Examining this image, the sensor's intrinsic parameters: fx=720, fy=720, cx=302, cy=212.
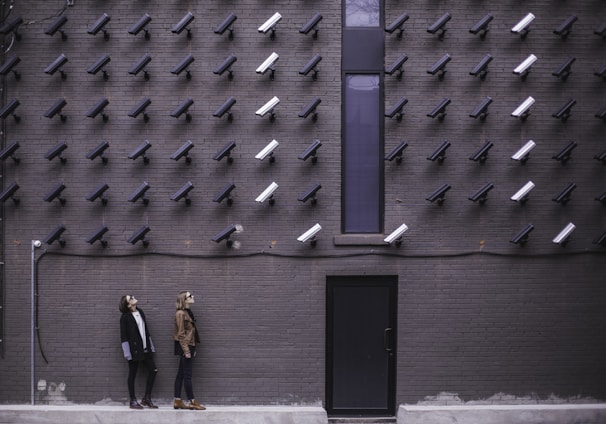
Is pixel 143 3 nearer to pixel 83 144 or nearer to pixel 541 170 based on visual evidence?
pixel 83 144

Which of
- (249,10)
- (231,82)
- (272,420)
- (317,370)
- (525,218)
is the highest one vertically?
(249,10)

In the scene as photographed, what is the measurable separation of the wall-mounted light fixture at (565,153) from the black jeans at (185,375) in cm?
632

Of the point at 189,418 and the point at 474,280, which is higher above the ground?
the point at 474,280

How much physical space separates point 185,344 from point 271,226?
2196mm

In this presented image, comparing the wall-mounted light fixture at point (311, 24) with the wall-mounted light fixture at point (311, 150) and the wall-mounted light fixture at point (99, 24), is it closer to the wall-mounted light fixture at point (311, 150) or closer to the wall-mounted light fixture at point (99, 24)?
the wall-mounted light fixture at point (311, 150)

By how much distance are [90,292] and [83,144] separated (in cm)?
229

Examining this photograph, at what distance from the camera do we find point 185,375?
10719 millimetres

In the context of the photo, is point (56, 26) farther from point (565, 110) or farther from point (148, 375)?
point (565, 110)

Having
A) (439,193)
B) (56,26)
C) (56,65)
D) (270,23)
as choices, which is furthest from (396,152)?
(56,26)

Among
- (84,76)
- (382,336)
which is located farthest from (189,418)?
(84,76)

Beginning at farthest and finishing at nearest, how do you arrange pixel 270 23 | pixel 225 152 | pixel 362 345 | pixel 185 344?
1. pixel 362 345
2. pixel 225 152
3. pixel 270 23
4. pixel 185 344

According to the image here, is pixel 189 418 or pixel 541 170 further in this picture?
pixel 541 170

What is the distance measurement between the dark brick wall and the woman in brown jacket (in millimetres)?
366

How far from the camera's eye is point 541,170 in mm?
11320
